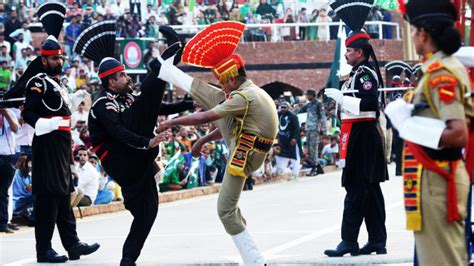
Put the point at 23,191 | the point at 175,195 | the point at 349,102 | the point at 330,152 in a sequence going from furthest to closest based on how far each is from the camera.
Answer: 1. the point at 330,152
2. the point at 175,195
3. the point at 23,191
4. the point at 349,102

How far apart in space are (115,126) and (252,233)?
4140 millimetres

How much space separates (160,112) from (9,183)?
547cm

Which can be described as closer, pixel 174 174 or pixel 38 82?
pixel 38 82

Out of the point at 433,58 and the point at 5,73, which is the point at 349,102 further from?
the point at 5,73

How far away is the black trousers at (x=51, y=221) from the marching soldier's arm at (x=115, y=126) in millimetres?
1225

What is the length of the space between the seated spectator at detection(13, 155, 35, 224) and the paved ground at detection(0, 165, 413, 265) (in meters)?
0.82

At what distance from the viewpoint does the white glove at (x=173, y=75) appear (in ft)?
35.7

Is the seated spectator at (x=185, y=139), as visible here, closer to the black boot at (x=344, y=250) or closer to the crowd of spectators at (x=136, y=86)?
the crowd of spectators at (x=136, y=86)

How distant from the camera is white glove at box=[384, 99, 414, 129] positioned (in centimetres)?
748

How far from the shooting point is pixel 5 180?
16516mm

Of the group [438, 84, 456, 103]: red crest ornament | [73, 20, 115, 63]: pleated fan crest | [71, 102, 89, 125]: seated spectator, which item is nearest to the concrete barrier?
[71, 102, 89, 125]: seated spectator

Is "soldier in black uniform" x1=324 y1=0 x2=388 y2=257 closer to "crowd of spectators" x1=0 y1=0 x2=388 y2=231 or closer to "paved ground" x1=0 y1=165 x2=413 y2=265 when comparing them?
"paved ground" x1=0 y1=165 x2=413 y2=265

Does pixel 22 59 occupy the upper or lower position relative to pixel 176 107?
lower

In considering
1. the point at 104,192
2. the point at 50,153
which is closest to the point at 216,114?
the point at 50,153
